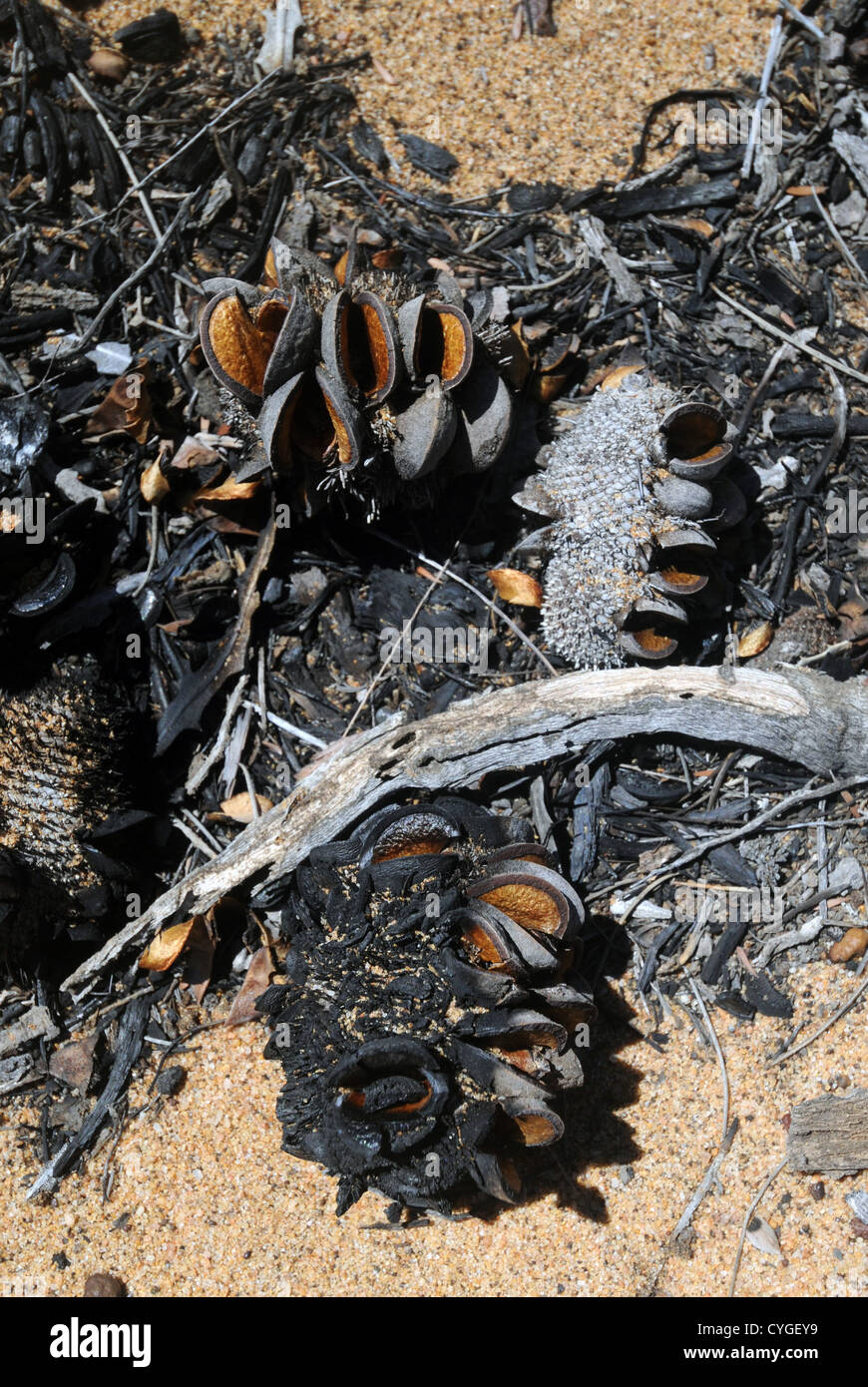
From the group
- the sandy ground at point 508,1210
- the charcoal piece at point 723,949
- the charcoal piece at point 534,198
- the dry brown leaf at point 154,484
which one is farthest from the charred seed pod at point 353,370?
the sandy ground at point 508,1210

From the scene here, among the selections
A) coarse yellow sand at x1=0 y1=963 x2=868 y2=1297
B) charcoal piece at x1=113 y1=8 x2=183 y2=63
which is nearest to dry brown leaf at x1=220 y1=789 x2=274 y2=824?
coarse yellow sand at x1=0 y1=963 x2=868 y2=1297

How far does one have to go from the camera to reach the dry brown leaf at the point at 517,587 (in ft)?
8.50

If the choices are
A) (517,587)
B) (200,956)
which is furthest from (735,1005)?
(200,956)

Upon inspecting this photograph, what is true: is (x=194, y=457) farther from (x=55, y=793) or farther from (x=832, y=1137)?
(x=832, y=1137)

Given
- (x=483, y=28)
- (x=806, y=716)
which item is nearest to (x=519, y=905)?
(x=806, y=716)

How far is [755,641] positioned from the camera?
2.61 m

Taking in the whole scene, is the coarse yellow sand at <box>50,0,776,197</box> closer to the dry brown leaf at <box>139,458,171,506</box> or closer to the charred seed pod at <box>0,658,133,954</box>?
the dry brown leaf at <box>139,458,171,506</box>

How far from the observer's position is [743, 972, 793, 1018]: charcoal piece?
2.48 metres

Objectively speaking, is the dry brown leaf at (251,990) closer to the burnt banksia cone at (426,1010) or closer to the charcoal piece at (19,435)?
the burnt banksia cone at (426,1010)

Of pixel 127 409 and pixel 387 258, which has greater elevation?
pixel 387 258

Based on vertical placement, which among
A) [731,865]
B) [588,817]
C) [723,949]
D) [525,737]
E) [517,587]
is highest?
[517,587]

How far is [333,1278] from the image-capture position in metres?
2.34

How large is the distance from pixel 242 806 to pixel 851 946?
1572 millimetres

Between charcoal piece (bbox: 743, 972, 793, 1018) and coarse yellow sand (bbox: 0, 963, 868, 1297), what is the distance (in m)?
0.03
